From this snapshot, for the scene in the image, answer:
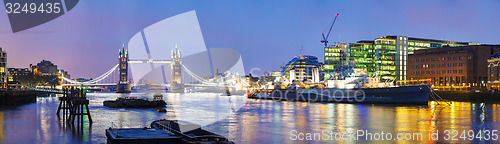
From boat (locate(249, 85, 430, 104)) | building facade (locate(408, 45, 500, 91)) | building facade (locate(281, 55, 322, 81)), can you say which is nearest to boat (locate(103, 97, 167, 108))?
boat (locate(249, 85, 430, 104))

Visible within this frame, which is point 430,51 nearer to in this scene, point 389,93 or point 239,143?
point 389,93

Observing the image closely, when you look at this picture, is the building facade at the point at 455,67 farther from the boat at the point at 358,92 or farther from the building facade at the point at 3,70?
the building facade at the point at 3,70

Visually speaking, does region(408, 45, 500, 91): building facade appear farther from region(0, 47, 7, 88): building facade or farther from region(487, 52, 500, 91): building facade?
region(0, 47, 7, 88): building facade

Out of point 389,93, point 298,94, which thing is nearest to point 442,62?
point 298,94

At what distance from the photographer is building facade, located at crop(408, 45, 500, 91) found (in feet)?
395

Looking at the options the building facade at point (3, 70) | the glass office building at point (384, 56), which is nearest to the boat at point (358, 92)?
the building facade at point (3, 70)

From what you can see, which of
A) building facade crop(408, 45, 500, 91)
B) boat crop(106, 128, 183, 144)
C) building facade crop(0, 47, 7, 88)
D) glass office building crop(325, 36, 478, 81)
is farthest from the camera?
glass office building crop(325, 36, 478, 81)

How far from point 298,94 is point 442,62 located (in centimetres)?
5611


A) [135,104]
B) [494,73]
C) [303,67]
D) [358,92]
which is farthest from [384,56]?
[135,104]

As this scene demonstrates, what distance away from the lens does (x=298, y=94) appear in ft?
315

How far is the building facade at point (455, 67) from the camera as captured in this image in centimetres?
12025

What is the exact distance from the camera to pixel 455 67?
125m

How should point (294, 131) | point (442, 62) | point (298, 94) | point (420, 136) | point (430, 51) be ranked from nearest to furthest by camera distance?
1. point (420, 136)
2. point (294, 131)
3. point (298, 94)
4. point (442, 62)
5. point (430, 51)

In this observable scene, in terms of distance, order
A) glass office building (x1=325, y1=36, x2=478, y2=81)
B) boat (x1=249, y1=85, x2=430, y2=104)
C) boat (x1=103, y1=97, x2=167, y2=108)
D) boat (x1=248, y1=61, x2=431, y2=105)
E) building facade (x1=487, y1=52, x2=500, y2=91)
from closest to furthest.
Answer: boat (x1=103, y1=97, x2=167, y2=108) → boat (x1=249, y1=85, x2=430, y2=104) → boat (x1=248, y1=61, x2=431, y2=105) → building facade (x1=487, y1=52, x2=500, y2=91) → glass office building (x1=325, y1=36, x2=478, y2=81)
